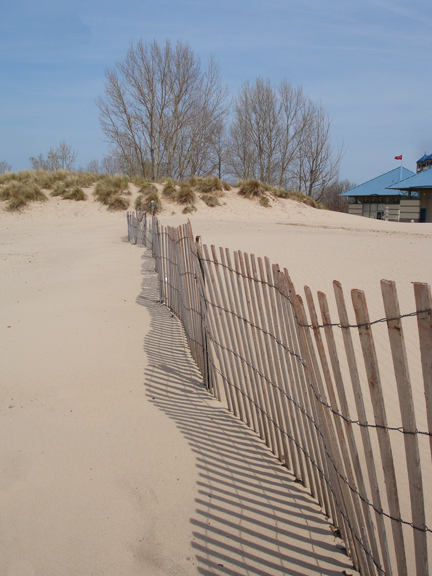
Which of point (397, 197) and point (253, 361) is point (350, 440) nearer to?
point (253, 361)

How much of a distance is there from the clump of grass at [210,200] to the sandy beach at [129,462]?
1522 cm

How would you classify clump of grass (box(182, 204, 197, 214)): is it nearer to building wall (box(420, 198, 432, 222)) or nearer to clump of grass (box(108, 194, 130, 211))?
clump of grass (box(108, 194, 130, 211))

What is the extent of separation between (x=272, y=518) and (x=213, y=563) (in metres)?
0.41

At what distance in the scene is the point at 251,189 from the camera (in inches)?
926

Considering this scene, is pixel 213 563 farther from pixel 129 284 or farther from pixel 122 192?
pixel 122 192

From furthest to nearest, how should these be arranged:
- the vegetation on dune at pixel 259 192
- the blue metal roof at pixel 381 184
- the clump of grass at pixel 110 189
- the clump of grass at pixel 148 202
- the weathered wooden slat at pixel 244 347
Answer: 1. the blue metal roof at pixel 381 184
2. the vegetation on dune at pixel 259 192
3. the clump of grass at pixel 110 189
4. the clump of grass at pixel 148 202
5. the weathered wooden slat at pixel 244 347

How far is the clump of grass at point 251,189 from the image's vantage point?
23.4 meters

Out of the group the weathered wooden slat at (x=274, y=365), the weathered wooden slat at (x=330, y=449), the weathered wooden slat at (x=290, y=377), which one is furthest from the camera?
the weathered wooden slat at (x=274, y=365)

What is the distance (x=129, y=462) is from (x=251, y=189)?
21.5m

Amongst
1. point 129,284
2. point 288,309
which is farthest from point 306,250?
point 288,309

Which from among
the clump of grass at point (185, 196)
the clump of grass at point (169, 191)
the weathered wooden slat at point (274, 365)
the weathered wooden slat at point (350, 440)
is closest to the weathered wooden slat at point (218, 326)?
the weathered wooden slat at point (274, 365)

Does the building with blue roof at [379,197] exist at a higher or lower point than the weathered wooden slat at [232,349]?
higher

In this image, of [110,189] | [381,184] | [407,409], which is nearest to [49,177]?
[110,189]

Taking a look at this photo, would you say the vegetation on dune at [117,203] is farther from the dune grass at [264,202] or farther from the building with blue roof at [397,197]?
the building with blue roof at [397,197]
